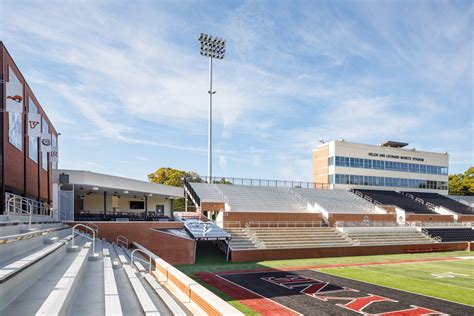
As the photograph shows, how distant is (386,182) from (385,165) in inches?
96.4

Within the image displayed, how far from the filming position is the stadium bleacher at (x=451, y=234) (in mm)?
36406

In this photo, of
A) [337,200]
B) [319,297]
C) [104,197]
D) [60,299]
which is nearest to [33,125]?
[104,197]

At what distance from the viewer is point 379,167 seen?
50.6 meters

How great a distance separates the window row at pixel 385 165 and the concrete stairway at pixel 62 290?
4188 centimetres

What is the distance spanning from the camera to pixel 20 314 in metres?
4.89

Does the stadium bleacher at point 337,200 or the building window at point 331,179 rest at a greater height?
the building window at point 331,179

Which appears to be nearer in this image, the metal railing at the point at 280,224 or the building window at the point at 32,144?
the building window at the point at 32,144

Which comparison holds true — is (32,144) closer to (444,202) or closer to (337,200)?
(337,200)

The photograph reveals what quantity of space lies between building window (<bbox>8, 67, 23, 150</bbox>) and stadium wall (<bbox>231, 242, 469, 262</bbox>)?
16237 mm

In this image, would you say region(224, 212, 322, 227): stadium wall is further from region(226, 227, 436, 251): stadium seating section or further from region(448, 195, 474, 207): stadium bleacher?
region(448, 195, 474, 207): stadium bleacher

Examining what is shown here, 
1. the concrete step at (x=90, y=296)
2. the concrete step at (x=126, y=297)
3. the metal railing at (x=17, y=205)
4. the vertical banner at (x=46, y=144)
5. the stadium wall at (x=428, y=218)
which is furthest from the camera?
the stadium wall at (x=428, y=218)

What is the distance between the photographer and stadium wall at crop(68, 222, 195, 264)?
2574cm

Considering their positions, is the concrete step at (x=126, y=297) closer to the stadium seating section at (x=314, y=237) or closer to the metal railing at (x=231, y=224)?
the stadium seating section at (x=314, y=237)

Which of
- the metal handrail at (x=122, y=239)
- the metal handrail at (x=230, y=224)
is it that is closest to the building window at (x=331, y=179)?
the metal handrail at (x=230, y=224)
